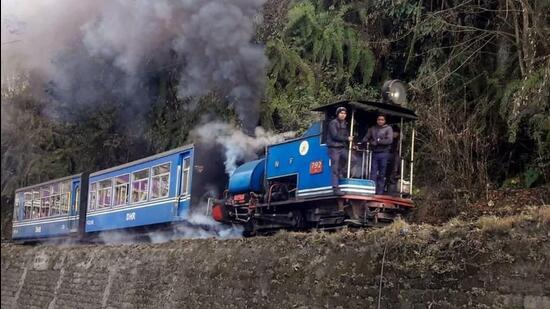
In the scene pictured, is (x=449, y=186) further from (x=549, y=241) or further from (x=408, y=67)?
(x=549, y=241)

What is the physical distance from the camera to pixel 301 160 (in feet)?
28.7

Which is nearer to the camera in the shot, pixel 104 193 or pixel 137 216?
pixel 137 216

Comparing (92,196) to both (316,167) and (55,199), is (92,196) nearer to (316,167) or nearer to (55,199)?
(55,199)

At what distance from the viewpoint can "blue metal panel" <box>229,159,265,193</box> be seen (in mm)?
9891

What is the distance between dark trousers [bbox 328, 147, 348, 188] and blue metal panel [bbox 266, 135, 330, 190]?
9 centimetres

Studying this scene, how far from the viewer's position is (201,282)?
787cm

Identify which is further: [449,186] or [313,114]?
[313,114]

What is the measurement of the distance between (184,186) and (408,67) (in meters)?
5.40

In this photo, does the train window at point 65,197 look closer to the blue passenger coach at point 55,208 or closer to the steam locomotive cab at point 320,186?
the blue passenger coach at point 55,208

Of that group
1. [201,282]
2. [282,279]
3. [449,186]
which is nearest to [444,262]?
[282,279]

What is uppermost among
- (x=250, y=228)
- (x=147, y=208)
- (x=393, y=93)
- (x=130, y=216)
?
(x=393, y=93)

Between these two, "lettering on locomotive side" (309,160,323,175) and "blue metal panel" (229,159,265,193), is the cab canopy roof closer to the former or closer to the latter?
"lettering on locomotive side" (309,160,323,175)

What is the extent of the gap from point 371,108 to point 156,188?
5.66 m

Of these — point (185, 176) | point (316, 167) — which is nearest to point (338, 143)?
point (316, 167)
